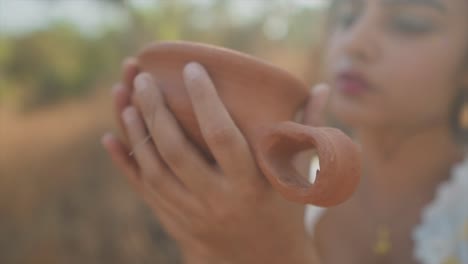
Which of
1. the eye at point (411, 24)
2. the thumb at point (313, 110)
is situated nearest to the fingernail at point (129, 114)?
the thumb at point (313, 110)

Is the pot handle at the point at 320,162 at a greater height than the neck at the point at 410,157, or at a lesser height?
greater

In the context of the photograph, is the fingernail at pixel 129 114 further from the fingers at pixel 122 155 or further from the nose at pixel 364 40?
the nose at pixel 364 40

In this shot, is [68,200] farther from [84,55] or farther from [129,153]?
[129,153]

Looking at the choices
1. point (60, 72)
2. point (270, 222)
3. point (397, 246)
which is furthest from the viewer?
point (60, 72)

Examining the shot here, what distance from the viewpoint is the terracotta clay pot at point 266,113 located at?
0.46 meters

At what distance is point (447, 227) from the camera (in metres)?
0.95

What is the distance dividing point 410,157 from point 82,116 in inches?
77.9

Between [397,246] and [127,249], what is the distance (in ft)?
4.87

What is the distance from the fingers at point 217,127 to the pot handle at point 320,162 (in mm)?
20

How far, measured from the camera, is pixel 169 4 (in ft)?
8.93

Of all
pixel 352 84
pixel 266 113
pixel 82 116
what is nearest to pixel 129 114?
pixel 266 113

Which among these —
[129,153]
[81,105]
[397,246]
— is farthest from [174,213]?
[81,105]

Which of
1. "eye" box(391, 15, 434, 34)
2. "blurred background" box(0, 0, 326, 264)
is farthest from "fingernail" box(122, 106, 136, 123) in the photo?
"blurred background" box(0, 0, 326, 264)

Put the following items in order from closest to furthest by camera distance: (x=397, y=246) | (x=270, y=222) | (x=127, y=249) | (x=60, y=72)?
1. (x=270, y=222)
2. (x=397, y=246)
3. (x=127, y=249)
4. (x=60, y=72)
